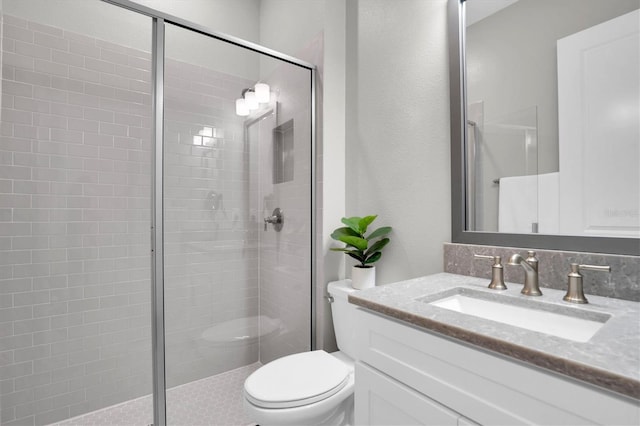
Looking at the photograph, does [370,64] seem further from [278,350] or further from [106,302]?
[106,302]

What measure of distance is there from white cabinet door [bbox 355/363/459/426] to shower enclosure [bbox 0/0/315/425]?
0.96 meters

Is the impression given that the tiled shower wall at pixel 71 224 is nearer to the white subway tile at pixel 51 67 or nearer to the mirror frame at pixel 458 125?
the white subway tile at pixel 51 67

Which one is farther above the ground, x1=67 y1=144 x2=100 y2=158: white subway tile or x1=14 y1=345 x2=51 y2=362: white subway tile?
x1=67 y1=144 x2=100 y2=158: white subway tile

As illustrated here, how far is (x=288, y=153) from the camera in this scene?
182cm

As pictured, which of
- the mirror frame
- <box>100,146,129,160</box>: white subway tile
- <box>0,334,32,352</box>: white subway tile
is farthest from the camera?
<box>100,146,129,160</box>: white subway tile

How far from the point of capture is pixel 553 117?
1021 mm

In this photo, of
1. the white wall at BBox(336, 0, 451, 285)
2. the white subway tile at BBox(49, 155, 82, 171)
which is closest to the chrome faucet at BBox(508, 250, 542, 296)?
the white wall at BBox(336, 0, 451, 285)

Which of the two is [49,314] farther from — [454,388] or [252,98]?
[454,388]

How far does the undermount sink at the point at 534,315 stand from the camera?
0.77 meters

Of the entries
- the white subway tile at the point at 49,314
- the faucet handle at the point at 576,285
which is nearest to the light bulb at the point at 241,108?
the white subway tile at the point at 49,314

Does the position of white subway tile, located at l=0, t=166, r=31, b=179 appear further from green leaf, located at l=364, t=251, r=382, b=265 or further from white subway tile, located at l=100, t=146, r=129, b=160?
green leaf, located at l=364, t=251, r=382, b=265

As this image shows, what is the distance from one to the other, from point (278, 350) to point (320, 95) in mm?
1462

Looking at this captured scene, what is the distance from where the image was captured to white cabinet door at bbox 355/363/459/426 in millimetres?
711

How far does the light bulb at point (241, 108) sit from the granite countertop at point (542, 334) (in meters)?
1.19
